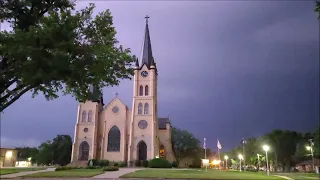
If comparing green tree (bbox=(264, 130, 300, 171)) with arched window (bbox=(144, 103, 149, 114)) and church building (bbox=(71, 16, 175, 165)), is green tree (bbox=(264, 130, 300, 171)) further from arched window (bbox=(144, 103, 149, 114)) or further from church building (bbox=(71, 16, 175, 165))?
arched window (bbox=(144, 103, 149, 114))

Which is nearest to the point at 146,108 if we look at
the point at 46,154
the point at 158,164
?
the point at 158,164

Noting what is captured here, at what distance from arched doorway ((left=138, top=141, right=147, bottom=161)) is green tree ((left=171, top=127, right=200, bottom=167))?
19.1 m

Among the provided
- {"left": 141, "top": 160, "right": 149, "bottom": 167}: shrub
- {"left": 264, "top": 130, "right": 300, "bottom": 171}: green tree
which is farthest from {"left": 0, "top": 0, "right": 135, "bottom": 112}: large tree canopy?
{"left": 264, "top": 130, "right": 300, "bottom": 171}: green tree

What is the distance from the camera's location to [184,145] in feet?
275

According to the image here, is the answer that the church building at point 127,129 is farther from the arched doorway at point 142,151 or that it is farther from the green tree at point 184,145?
the green tree at point 184,145

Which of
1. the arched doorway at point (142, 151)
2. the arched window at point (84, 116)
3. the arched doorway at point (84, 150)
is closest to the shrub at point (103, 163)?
the arched doorway at point (84, 150)

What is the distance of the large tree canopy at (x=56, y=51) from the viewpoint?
35.0 ft

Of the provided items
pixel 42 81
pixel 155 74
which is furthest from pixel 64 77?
pixel 155 74

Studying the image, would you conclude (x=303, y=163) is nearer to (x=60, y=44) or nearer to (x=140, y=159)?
(x=140, y=159)

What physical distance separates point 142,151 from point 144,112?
8.44m

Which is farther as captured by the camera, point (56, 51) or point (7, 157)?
point (7, 157)

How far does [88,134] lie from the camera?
67.7m

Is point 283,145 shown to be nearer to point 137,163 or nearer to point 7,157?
point 137,163

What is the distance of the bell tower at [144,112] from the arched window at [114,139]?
3.74m
